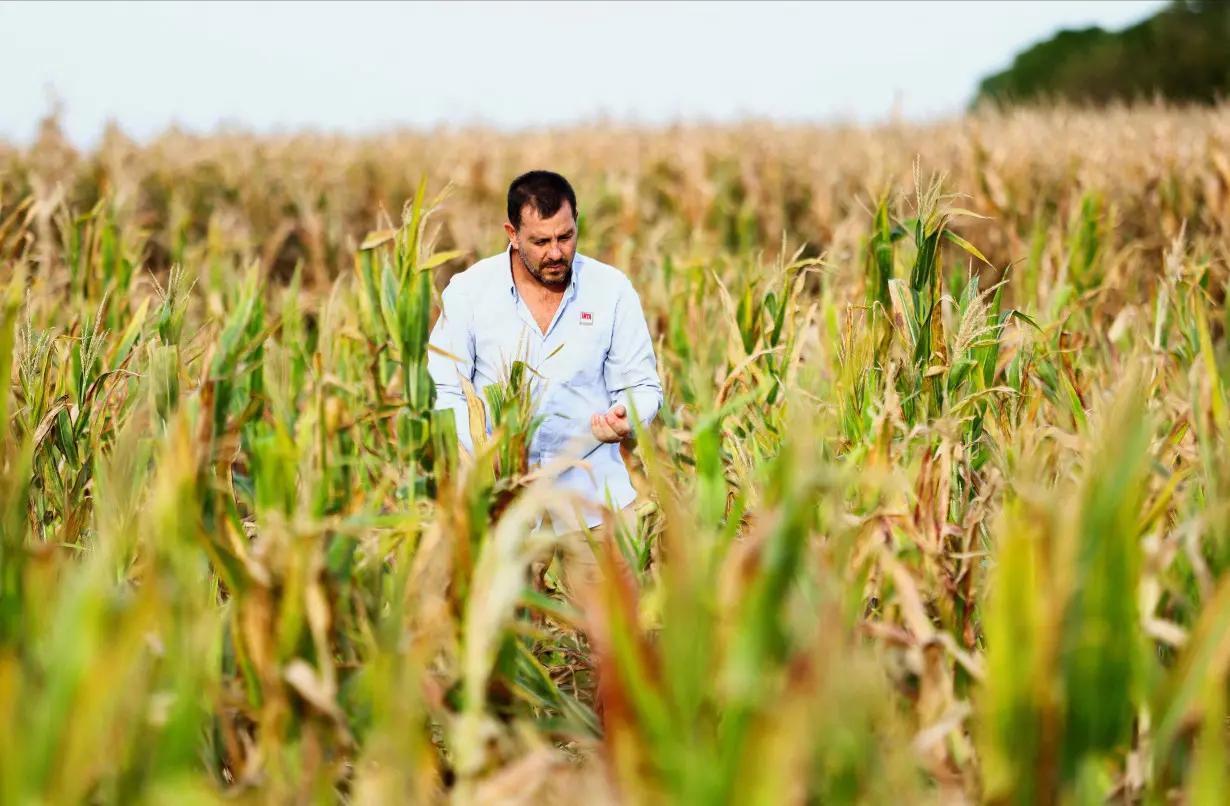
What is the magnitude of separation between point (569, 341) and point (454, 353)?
0.85 ft

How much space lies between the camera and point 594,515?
8.34ft

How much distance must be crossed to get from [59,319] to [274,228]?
2.88 m

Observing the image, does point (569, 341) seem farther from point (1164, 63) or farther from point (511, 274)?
point (1164, 63)

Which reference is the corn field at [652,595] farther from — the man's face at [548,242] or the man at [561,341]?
the man's face at [548,242]

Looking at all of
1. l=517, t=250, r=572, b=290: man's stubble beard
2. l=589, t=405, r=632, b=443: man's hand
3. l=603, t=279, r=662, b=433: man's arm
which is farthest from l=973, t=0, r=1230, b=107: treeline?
l=589, t=405, r=632, b=443: man's hand

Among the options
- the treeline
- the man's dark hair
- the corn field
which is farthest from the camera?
the treeline

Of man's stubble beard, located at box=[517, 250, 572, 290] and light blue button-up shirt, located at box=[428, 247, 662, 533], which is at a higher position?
man's stubble beard, located at box=[517, 250, 572, 290]

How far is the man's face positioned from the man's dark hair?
0.04ft

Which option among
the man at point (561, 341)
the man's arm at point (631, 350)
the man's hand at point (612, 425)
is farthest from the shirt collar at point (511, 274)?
the man's hand at point (612, 425)

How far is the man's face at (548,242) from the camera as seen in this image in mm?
2377

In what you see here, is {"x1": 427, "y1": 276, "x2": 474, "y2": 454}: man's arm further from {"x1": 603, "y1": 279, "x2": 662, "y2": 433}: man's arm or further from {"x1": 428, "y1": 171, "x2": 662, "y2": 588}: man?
{"x1": 603, "y1": 279, "x2": 662, "y2": 433}: man's arm

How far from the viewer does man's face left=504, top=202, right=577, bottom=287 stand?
2377 millimetres

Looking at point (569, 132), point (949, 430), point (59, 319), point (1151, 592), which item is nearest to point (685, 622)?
point (1151, 592)

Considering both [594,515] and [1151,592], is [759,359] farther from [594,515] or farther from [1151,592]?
[1151,592]
